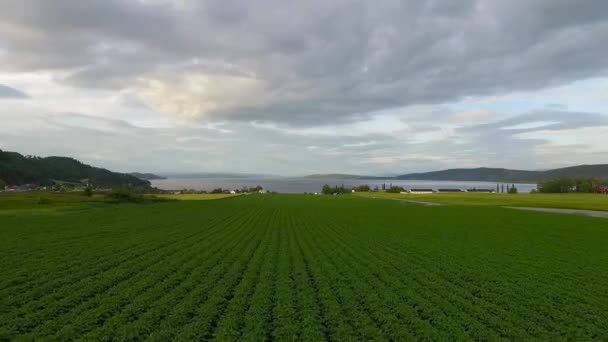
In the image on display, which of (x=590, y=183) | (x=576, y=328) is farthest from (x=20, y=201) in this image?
(x=590, y=183)

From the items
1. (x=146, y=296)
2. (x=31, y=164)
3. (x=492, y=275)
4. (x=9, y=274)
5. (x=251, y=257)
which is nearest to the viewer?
(x=146, y=296)

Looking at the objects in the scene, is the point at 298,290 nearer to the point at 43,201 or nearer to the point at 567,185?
the point at 43,201

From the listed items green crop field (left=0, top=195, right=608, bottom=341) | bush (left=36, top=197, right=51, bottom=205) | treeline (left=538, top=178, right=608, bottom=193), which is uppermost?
treeline (left=538, top=178, right=608, bottom=193)

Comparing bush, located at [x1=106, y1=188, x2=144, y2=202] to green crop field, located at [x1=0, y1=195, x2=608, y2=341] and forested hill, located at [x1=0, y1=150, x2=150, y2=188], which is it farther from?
green crop field, located at [x1=0, y1=195, x2=608, y2=341]

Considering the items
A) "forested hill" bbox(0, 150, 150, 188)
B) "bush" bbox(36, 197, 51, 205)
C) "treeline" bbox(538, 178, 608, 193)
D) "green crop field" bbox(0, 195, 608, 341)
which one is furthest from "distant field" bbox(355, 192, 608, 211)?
"forested hill" bbox(0, 150, 150, 188)

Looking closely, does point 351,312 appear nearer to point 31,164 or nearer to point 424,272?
point 424,272

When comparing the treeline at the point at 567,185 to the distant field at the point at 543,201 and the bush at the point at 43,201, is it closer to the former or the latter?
the distant field at the point at 543,201
